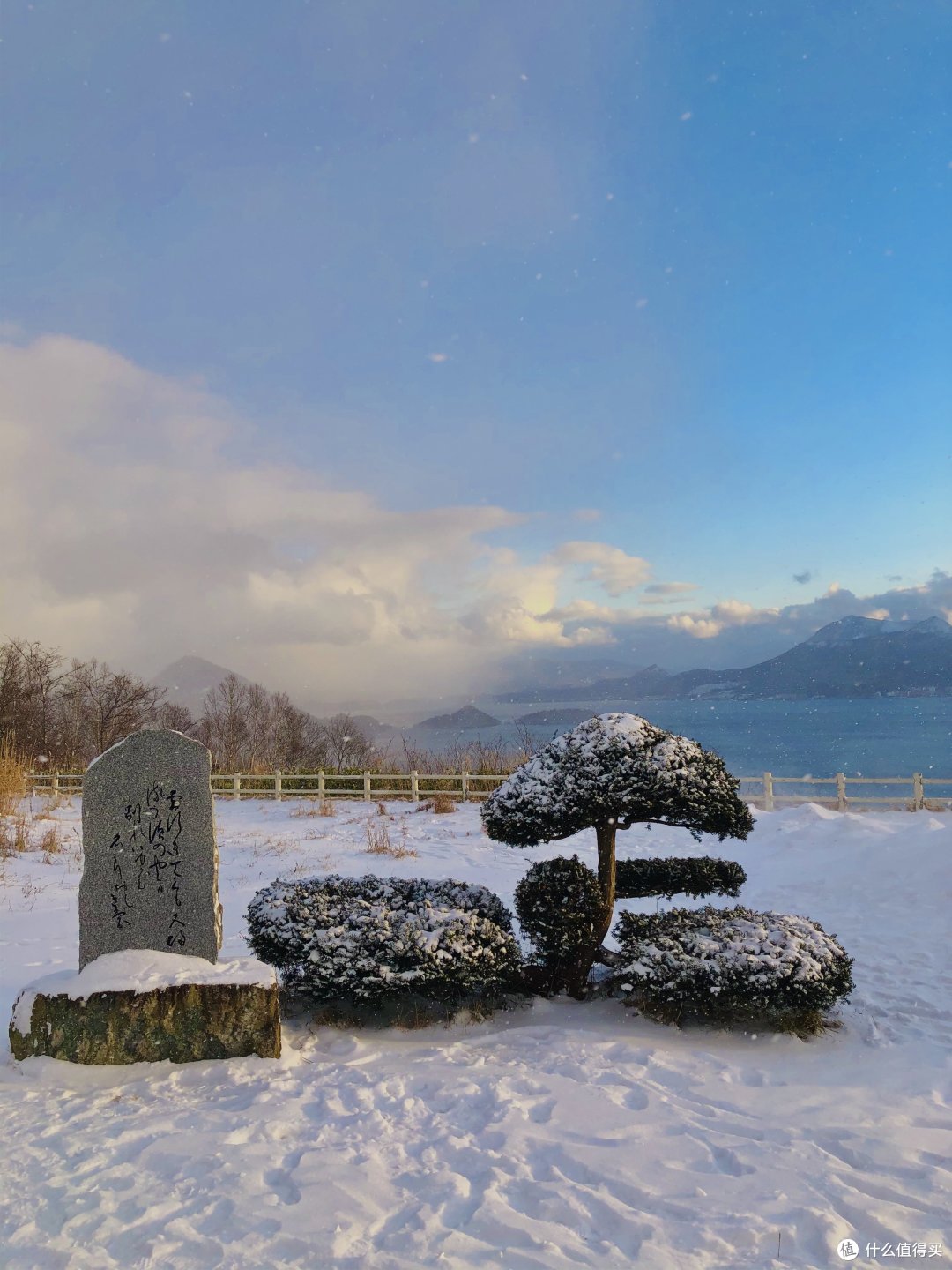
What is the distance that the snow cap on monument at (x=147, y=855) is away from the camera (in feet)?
18.2

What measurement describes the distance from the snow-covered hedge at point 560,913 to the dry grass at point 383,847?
7327 millimetres

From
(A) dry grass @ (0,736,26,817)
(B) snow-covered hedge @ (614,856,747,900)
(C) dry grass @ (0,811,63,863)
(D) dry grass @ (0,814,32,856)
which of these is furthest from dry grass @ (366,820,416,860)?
(B) snow-covered hedge @ (614,856,747,900)

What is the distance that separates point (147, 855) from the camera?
5586 millimetres

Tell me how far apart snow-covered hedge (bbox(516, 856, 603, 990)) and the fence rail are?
36.9 ft

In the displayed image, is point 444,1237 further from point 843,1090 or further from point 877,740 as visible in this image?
point 877,740

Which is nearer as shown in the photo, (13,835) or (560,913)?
(560,913)

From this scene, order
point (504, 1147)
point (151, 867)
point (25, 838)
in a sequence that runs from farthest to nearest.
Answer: point (25, 838), point (151, 867), point (504, 1147)

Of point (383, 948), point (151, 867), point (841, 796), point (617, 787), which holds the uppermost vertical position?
point (617, 787)

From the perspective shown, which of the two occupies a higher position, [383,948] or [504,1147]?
[383,948]

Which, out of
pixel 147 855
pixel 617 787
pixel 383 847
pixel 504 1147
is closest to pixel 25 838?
pixel 383 847

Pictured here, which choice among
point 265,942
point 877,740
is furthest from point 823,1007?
point 877,740

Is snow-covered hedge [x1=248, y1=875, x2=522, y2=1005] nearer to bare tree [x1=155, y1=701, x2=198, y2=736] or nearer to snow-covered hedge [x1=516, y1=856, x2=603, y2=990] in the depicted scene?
snow-covered hedge [x1=516, y1=856, x2=603, y2=990]

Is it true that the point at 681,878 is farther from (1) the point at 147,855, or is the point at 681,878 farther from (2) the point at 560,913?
(1) the point at 147,855

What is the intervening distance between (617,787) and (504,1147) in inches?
100
